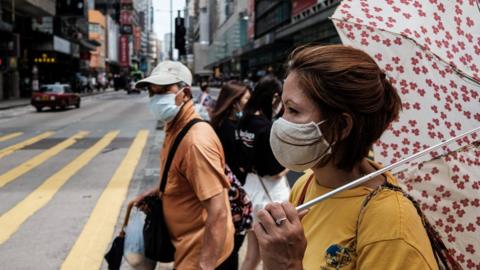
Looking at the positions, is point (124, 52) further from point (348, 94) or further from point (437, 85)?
point (348, 94)

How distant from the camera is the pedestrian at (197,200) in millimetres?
2830

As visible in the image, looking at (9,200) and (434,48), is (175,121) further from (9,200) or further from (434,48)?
(9,200)

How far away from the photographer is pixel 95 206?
25.3 feet

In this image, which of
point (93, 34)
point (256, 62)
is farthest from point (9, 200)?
point (93, 34)

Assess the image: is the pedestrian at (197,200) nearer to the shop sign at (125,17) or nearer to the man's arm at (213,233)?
the man's arm at (213,233)

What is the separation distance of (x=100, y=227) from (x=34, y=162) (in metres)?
5.99

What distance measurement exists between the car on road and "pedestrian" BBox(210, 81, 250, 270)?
2678 centimetres

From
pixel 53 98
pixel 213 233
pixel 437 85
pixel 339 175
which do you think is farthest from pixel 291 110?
pixel 53 98

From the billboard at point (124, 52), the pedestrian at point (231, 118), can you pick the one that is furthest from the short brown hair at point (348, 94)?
the billboard at point (124, 52)

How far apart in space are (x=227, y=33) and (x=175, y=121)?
357 feet

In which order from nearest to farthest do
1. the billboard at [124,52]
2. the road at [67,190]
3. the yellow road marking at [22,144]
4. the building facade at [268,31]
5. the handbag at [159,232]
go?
the handbag at [159,232] → the road at [67,190] → the yellow road marking at [22,144] → the building facade at [268,31] → the billboard at [124,52]

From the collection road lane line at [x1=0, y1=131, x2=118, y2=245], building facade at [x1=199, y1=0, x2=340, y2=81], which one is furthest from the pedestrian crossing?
building facade at [x1=199, y1=0, x2=340, y2=81]

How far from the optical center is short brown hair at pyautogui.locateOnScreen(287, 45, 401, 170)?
1498mm

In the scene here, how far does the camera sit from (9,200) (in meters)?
8.15
